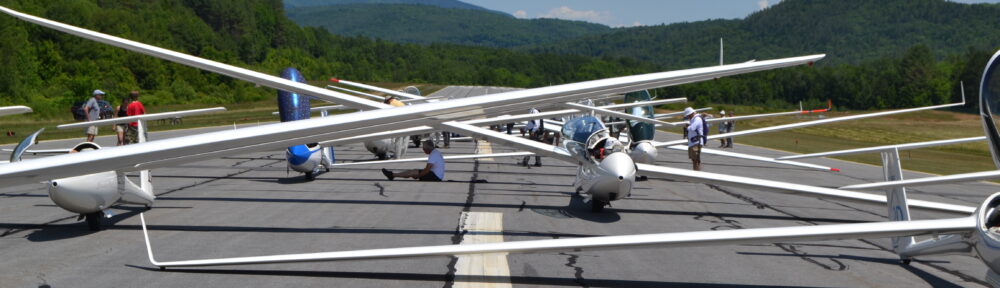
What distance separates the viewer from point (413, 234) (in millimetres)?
8328

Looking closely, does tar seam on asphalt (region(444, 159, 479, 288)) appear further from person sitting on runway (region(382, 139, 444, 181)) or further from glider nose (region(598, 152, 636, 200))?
glider nose (region(598, 152, 636, 200))

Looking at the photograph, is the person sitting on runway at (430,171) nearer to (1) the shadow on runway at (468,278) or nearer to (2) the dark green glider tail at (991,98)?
(1) the shadow on runway at (468,278)

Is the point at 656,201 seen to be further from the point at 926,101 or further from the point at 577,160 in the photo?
the point at 926,101

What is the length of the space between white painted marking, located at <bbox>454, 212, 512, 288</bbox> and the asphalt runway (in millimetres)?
69

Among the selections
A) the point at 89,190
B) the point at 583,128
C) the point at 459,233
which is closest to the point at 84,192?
the point at 89,190

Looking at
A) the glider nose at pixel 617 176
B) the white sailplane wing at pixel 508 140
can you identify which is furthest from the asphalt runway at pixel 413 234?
the white sailplane wing at pixel 508 140

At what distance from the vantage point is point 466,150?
24266 millimetres

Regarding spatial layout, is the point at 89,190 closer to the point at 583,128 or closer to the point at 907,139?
the point at 583,128

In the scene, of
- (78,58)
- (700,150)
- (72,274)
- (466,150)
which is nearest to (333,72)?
(78,58)

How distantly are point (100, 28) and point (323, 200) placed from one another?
66.3m

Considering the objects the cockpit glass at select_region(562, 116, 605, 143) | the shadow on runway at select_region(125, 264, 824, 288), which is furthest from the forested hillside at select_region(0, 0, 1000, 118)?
the cockpit glass at select_region(562, 116, 605, 143)

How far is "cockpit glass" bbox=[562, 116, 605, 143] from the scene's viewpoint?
10750mm

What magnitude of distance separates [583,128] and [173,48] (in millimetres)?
75123

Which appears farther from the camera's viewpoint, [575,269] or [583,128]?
[583,128]
